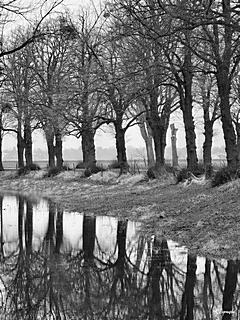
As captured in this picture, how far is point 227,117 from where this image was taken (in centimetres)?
1838

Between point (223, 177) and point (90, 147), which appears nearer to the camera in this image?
point (223, 177)

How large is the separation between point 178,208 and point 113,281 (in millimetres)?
7518

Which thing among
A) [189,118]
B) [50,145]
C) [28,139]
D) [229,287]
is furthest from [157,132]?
[229,287]

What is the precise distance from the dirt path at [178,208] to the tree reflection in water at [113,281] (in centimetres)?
75

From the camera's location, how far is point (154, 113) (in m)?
27.3

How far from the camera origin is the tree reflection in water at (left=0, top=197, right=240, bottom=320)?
6.40 meters

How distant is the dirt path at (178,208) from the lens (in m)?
10.6

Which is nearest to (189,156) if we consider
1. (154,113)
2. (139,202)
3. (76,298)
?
(154,113)

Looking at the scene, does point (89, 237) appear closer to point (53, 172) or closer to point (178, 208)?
point (178, 208)

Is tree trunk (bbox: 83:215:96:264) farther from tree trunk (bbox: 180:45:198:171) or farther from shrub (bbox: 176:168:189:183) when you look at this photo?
tree trunk (bbox: 180:45:198:171)

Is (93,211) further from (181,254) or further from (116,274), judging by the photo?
(116,274)

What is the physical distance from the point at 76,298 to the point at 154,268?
2.20m

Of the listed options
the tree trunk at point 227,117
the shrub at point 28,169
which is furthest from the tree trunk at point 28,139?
the tree trunk at point 227,117

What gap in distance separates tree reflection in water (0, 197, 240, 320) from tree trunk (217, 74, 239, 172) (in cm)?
776
